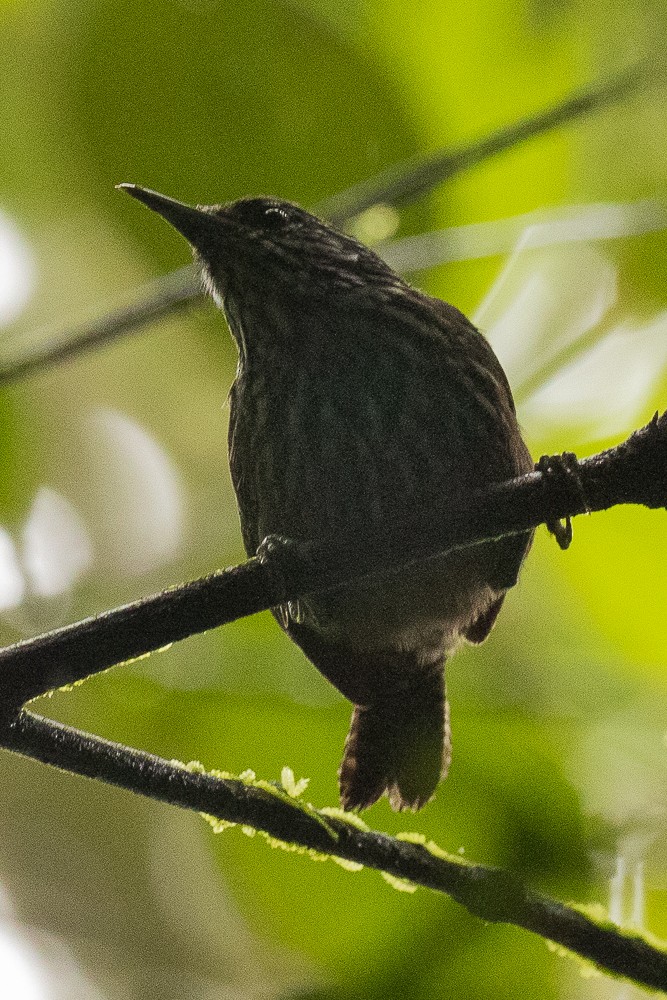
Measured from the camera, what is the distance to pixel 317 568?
191 cm

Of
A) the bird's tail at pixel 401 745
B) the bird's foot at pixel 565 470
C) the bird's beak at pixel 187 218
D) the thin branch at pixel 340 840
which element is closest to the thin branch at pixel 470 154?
the bird's beak at pixel 187 218

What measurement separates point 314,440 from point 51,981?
1300 mm

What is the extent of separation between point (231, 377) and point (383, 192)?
0.88 metres

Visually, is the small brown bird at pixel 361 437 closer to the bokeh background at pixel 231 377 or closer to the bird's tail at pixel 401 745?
the bird's tail at pixel 401 745

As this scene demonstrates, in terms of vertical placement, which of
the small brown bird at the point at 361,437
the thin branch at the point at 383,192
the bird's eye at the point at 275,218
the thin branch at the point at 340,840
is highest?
the bird's eye at the point at 275,218

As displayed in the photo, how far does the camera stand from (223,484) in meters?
3.46

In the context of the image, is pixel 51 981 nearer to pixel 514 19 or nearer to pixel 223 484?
pixel 223 484

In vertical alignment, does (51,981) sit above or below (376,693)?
below

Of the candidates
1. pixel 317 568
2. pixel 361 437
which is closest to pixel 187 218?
pixel 361 437

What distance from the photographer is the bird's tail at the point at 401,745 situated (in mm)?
2574

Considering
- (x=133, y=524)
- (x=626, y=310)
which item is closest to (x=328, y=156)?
(x=626, y=310)

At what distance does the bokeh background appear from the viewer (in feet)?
8.45

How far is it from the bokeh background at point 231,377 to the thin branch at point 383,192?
15cm

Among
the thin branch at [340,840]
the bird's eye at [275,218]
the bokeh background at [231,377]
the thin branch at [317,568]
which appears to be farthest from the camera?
the bird's eye at [275,218]
